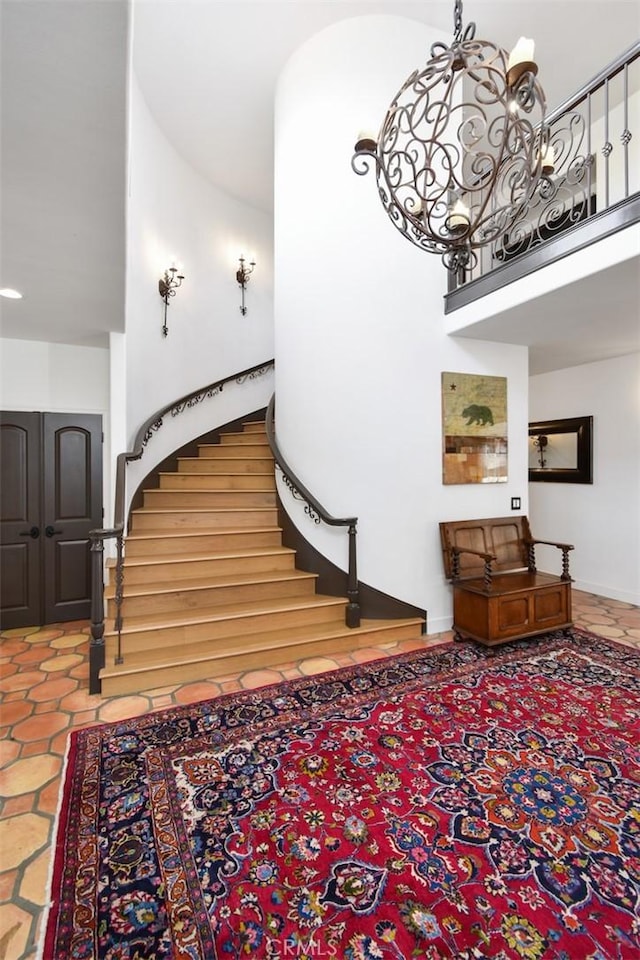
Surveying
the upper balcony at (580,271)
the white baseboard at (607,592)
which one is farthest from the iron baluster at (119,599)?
the white baseboard at (607,592)

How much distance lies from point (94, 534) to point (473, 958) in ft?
8.23

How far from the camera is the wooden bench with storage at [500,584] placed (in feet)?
10.7

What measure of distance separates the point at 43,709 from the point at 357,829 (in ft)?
6.56

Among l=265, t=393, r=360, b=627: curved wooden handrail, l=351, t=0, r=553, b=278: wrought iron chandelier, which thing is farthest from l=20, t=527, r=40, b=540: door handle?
l=351, t=0, r=553, b=278: wrought iron chandelier

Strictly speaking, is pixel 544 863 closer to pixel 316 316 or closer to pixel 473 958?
pixel 473 958

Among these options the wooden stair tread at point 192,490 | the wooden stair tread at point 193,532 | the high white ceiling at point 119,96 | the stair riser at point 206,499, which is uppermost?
the high white ceiling at point 119,96

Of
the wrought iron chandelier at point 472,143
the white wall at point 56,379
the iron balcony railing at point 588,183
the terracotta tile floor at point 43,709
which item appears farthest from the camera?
the white wall at point 56,379

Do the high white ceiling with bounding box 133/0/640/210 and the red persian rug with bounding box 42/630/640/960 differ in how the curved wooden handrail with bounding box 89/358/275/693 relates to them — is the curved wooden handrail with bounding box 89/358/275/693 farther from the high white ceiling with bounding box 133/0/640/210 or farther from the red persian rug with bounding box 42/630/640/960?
the high white ceiling with bounding box 133/0/640/210

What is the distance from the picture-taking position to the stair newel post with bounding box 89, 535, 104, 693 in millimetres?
2648

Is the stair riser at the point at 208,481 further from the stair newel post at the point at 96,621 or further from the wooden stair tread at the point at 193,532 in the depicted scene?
the stair newel post at the point at 96,621

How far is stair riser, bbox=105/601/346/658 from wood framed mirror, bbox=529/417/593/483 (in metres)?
3.37

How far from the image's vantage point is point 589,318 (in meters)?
3.36

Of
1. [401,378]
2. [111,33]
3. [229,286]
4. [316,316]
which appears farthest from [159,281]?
[111,33]

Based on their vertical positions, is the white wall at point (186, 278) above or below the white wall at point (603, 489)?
above
